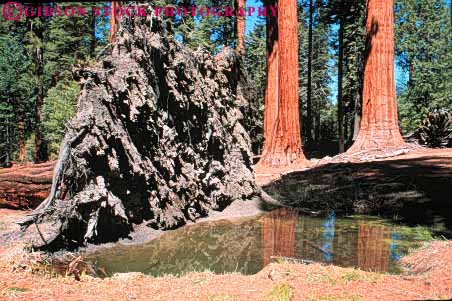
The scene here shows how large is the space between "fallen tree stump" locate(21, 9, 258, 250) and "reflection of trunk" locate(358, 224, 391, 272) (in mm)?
3639

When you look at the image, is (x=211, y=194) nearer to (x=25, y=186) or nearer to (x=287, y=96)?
(x=25, y=186)

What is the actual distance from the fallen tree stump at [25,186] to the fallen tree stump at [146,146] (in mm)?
2516

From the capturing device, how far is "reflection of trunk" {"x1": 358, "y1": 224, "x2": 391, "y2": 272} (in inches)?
229

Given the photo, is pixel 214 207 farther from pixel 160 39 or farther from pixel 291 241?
pixel 160 39

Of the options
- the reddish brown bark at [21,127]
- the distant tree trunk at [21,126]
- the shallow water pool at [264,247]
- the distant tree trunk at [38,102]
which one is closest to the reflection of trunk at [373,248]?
the shallow water pool at [264,247]

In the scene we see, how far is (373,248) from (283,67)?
1045cm

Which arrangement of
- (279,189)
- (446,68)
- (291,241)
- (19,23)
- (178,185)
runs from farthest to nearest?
(446,68)
(19,23)
(279,189)
(178,185)
(291,241)

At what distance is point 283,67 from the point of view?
16.1 m

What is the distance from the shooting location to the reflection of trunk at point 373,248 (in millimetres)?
5816

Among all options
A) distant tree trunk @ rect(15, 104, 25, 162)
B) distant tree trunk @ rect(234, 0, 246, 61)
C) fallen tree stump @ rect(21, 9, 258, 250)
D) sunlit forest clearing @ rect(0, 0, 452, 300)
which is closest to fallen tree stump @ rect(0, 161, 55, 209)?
sunlit forest clearing @ rect(0, 0, 452, 300)

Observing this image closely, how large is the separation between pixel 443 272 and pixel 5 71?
24408mm

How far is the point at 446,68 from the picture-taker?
3334cm

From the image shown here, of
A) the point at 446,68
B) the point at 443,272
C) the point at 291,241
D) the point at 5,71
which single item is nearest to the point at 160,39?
the point at 291,241

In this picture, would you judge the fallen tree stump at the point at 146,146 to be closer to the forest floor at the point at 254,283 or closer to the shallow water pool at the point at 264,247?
the shallow water pool at the point at 264,247
